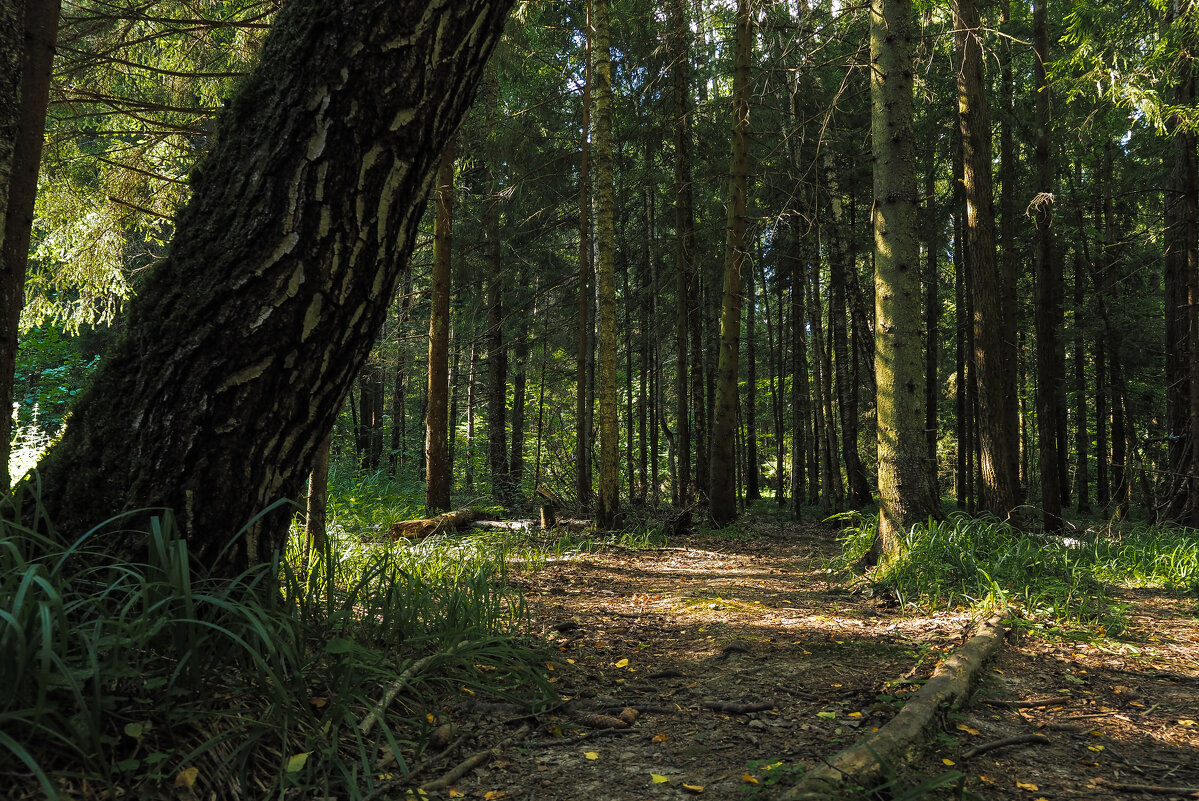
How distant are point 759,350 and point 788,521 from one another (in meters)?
12.4

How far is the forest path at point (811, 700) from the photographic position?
6.38 ft

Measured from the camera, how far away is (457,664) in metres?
2.60

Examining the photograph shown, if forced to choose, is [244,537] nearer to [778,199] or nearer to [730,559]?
[730,559]

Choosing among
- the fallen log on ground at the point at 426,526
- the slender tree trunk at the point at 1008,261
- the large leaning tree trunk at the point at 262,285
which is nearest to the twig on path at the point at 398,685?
the large leaning tree trunk at the point at 262,285

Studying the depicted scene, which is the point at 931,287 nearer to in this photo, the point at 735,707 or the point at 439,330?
the point at 439,330

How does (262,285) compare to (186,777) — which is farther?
(262,285)

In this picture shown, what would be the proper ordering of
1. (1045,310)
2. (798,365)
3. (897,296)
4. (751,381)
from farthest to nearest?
(751,381), (798,365), (1045,310), (897,296)

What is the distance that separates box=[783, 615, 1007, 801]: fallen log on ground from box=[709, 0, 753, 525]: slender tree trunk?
652cm

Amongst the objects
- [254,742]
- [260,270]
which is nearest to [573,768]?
[254,742]

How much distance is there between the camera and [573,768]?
2055mm

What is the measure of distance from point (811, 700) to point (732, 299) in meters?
7.21

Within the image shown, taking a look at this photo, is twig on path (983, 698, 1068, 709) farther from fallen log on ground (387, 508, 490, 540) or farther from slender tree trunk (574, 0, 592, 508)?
slender tree trunk (574, 0, 592, 508)

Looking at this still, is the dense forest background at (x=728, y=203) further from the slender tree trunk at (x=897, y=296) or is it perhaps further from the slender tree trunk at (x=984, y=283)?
the slender tree trunk at (x=897, y=296)

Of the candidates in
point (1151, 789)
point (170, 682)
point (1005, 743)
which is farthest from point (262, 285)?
point (1151, 789)
